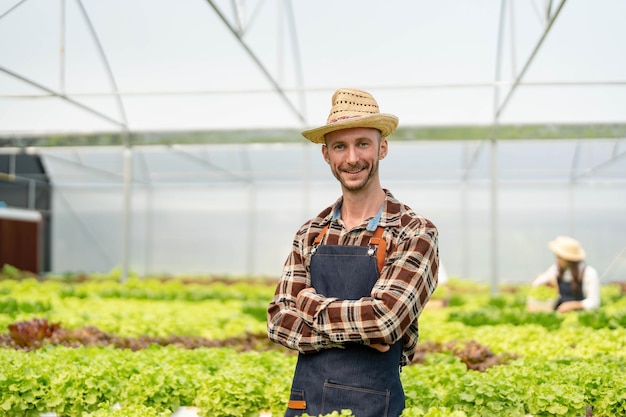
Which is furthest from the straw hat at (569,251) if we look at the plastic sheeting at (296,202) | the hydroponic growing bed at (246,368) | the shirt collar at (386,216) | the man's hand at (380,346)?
the plastic sheeting at (296,202)

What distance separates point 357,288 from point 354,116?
73cm

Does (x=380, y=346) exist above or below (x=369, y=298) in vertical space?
below

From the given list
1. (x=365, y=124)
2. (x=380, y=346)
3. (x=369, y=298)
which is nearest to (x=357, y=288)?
(x=369, y=298)

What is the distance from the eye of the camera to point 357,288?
113 inches

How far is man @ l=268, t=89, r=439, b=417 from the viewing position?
2.72 metres

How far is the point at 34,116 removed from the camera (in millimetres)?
13195

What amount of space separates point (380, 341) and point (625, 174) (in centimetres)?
1683

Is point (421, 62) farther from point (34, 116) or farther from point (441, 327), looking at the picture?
point (34, 116)

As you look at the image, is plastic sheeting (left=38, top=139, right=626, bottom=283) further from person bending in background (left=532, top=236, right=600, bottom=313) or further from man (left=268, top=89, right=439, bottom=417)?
man (left=268, top=89, right=439, bottom=417)

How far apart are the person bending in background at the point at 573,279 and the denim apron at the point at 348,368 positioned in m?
6.66

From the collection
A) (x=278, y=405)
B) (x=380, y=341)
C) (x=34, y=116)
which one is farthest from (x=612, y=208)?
(x=380, y=341)

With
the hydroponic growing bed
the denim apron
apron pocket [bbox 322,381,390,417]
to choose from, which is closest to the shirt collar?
the denim apron

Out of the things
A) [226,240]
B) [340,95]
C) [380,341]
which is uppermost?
[340,95]

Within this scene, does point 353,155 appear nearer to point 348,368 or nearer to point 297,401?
point 348,368
